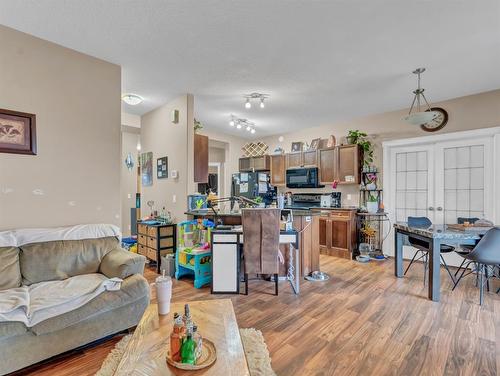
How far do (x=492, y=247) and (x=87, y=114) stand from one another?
484 cm

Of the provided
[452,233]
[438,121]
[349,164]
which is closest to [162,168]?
[349,164]

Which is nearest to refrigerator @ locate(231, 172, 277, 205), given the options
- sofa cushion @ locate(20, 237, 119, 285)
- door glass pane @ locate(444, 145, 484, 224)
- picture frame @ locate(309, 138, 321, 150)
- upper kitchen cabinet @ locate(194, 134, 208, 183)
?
picture frame @ locate(309, 138, 321, 150)

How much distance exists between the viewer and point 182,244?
3.74m

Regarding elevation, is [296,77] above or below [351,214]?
above

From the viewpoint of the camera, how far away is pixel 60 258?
7.97 feet

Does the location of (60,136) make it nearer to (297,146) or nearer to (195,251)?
(195,251)

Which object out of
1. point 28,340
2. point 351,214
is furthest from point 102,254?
point 351,214

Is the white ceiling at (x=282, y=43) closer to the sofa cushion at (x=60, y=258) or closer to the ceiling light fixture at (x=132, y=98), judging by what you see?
the ceiling light fixture at (x=132, y=98)

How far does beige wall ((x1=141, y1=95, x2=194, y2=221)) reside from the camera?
4.08 meters

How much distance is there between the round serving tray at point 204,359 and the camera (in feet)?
4.05

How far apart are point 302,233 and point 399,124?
9.83 ft

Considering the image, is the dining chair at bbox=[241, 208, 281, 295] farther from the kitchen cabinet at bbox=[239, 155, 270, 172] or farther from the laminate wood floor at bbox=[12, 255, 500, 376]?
the kitchen cabinet at bbox=[239, 155, 270, 172]

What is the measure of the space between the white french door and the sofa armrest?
4522 millimetres

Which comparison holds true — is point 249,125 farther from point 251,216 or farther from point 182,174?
point 251,216
